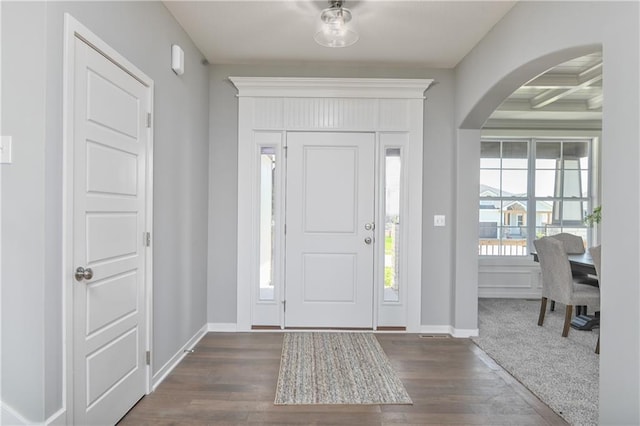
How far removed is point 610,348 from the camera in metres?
1.62

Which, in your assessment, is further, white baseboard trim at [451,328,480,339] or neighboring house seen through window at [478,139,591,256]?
neighboring house seen through window at [478,139,591,256]

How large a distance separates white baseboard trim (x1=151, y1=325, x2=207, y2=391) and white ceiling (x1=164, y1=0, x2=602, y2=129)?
255 centimetres

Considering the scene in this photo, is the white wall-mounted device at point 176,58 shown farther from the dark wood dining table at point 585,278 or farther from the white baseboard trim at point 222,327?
the dark wood dining table at point 585,278

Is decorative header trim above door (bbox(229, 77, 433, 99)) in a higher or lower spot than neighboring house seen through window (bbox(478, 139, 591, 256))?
higher

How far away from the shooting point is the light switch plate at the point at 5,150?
1441 mm

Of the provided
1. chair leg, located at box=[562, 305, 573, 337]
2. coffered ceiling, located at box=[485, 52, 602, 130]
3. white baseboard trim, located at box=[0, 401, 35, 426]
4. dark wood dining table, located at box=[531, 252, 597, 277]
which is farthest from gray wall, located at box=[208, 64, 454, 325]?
white baseboard trim, located at box=[0, 401, 35, 426]

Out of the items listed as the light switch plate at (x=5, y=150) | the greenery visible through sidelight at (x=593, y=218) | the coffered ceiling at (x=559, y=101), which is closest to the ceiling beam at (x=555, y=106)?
the coffered ceiling at (x=559, y=101)

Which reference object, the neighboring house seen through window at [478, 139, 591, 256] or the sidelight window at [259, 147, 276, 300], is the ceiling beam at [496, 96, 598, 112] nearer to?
the neighboring house seen through window at [478, 139, 591, 256]

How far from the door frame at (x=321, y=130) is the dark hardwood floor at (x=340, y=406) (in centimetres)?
54

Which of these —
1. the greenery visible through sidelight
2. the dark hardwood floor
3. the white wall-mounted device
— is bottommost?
the dark hardwood floor

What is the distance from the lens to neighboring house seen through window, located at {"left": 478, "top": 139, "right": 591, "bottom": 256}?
5.29m

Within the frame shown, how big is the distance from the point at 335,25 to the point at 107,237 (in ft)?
6.42

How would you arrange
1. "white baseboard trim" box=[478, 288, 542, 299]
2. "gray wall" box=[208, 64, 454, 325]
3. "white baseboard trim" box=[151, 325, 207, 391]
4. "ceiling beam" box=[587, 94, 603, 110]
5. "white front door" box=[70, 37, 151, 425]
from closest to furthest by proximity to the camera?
"white front door" box=[70, 37, 151, 425] → "white baseboard trim" box=[151, 325, 207, 391] → "gray wall" box=[208, 64, 454, 325] → "ceiling beam" box=[587, 94, 603, 110] → "white baseboard trim" box=[478, 288, 542, 299]

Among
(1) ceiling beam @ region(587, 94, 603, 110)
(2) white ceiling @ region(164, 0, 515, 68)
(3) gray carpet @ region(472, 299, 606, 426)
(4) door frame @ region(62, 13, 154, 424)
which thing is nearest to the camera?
(4) door frame @ region(62, 13, 154, 424)
